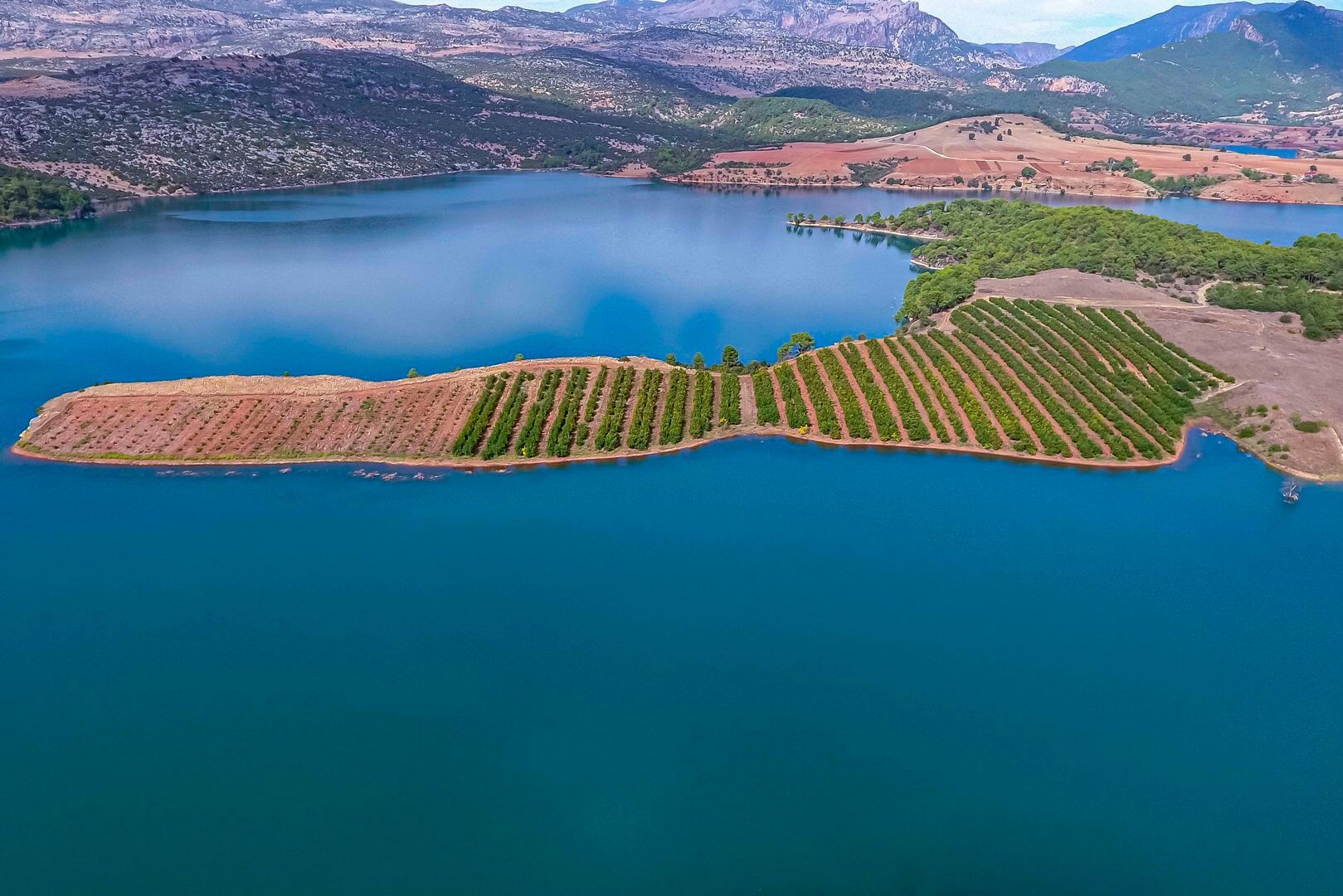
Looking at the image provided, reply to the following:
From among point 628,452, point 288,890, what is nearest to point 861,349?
point 628,452

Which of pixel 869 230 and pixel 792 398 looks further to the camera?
pixel 869 230

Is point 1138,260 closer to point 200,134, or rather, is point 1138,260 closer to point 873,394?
point 873,394

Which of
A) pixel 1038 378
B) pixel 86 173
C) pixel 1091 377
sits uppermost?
pixel 86 173

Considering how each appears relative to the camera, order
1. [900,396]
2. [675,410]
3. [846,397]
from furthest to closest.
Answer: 1. [846,397]
2. [900,396]
3. [675,410]

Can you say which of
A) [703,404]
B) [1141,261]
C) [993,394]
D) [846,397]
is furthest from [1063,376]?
[1141,261]

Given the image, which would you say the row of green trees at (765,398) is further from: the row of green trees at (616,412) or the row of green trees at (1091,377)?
the row of green trees at (1091,377)

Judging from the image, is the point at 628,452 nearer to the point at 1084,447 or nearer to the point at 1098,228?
the point at 1084,447

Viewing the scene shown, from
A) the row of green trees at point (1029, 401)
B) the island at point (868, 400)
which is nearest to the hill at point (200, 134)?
the island at point (868, 400)
